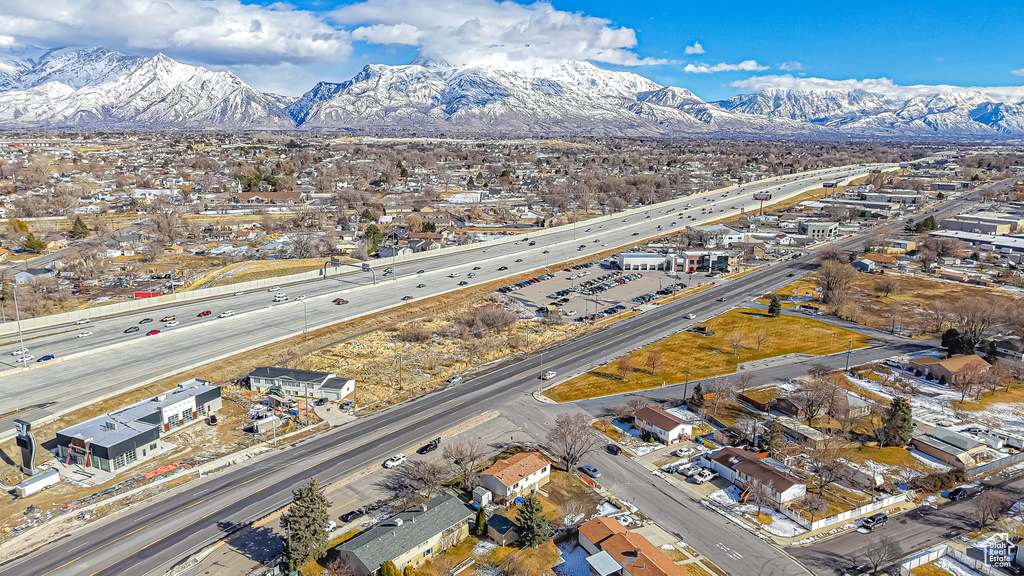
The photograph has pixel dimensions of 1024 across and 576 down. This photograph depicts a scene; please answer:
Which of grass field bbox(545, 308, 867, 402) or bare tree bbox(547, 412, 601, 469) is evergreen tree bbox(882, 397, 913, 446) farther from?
bare tree bbox(547, 412, 601, 469)

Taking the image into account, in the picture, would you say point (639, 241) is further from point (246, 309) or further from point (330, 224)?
point (246, 309)

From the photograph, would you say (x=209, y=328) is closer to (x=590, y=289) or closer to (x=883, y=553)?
(x=590, y=289)

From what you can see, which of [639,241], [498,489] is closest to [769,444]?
[498,489]

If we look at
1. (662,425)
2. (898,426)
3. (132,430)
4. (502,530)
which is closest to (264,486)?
(132,430)

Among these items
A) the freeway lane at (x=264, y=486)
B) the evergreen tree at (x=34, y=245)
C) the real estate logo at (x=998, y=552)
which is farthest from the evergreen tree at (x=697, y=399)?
the evergreen tree at (x=34, y=245)

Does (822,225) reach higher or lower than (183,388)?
higher

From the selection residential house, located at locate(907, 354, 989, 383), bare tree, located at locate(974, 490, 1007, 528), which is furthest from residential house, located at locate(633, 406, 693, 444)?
residential house, located at locate(907, 354, 989, 383)

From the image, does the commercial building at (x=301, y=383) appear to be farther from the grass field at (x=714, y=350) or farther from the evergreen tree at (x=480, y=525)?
the evergreen tree at (x=480, y=525)
